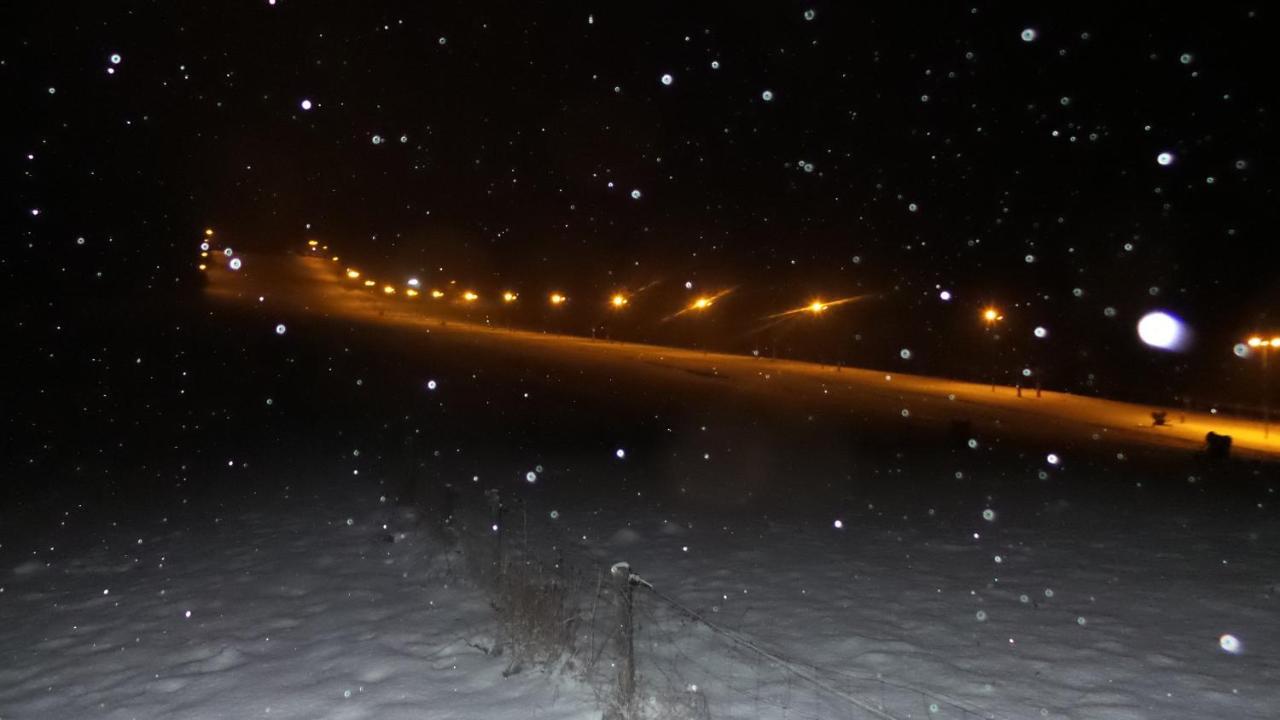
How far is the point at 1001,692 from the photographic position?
228 inches

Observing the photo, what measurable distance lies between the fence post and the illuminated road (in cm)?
1526

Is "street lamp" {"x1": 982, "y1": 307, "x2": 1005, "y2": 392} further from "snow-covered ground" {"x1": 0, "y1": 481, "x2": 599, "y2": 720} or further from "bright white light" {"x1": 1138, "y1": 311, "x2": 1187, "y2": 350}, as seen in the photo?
"snow-covered ground" {"x1": 0, "y1": 481, "x2": 599, "y2": 720}

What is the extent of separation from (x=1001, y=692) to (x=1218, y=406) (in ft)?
101

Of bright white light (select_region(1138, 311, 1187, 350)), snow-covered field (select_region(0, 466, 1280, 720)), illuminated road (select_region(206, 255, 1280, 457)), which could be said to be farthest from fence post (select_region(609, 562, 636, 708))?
bright white light (select_region(1138, 311, 1187, 350))

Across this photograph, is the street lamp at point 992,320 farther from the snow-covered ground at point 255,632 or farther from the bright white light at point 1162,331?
the snow-covered ground at point 255,632

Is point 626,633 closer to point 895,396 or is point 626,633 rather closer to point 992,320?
point 895,396

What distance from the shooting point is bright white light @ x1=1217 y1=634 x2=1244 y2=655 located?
6551 millimetres

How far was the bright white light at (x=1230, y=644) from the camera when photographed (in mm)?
6551

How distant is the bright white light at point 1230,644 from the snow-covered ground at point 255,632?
182 inches

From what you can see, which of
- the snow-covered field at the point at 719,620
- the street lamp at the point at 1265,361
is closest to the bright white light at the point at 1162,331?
the street lamp at the point at 1265,361

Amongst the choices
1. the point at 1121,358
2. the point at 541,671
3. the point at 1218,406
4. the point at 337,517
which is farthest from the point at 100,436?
the point at 1121,358

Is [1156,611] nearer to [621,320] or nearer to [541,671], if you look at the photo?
[541,671]

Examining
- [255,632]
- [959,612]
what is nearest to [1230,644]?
[959,612]

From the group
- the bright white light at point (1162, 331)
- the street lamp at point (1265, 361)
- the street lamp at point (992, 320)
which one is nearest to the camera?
the street lamp at point (1265, 361)
